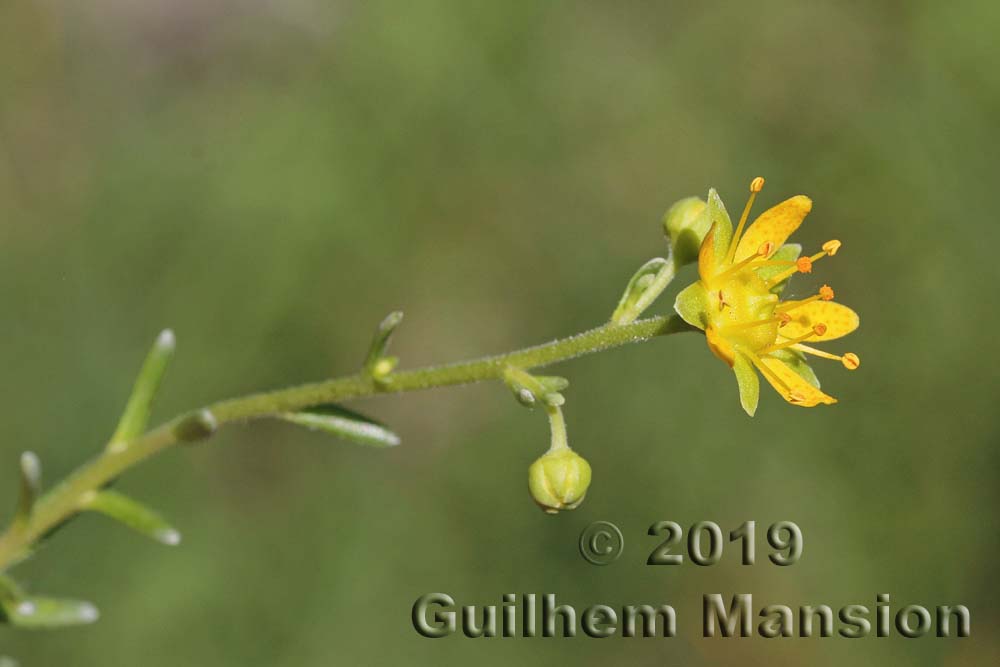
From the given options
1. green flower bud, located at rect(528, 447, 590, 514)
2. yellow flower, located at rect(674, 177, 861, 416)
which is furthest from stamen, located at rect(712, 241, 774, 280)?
green flower bud, located at rect(528, 447, 590, 514)

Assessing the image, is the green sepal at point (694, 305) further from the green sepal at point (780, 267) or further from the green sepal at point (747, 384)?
the green sepal at point (780, 267)

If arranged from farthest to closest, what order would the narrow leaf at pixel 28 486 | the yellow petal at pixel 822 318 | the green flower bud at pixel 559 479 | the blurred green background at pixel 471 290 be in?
1. the blurred green background at pixel 471 290
2. the yellow petal at pixel 822 318
3. the green flower bud at pixel 559 479
4. the narrow leaf at pixel 28 486

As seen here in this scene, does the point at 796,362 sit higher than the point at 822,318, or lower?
lower

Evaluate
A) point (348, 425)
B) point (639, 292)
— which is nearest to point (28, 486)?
point (348, 425)

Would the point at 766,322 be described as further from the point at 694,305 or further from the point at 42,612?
the point at 42,612

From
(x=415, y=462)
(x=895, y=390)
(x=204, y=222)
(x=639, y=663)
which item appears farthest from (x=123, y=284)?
(x=895, y=390)

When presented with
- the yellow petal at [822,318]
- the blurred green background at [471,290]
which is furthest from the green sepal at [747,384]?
the blurred green background at [471,290]

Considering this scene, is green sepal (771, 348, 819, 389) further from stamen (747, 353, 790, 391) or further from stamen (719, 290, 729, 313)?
stamen (719, 290, 729, 313)
